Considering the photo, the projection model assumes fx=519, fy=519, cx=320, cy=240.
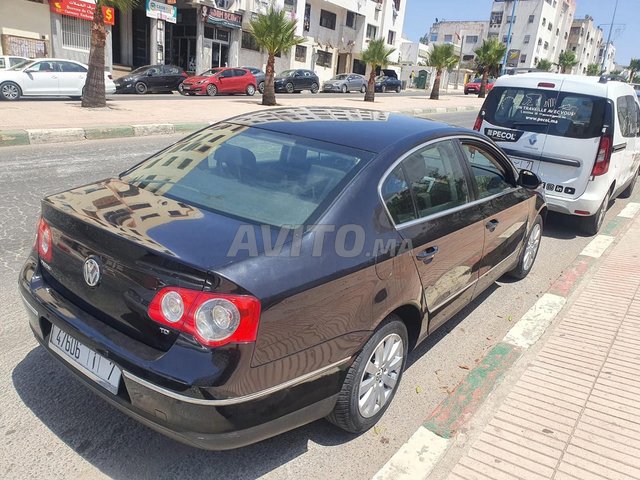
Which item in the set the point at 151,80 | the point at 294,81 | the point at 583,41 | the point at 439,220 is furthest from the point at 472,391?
the point at 583,41

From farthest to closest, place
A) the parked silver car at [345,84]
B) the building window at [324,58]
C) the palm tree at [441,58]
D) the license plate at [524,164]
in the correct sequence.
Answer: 1. the building window at [324,58]
2. the parked silver car at [345,84]
3. the palm tree at [441,58]
4. the license plate at [524,164]

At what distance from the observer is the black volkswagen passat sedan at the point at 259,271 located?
2070 millimetres

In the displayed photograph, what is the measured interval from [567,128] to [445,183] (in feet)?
12.9

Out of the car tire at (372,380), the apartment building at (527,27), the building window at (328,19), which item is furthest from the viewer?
the apartment building at (527,27)

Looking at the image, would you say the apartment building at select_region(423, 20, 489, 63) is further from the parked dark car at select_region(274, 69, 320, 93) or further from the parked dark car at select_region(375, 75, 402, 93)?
the parked dark car at select_region(274, 69, 320, 93)

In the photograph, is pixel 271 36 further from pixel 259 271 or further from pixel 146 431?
pixel 259 271

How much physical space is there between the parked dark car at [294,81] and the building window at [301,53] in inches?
386

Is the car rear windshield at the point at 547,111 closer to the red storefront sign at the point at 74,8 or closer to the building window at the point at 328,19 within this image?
the red storefront sign at the point at 74,8

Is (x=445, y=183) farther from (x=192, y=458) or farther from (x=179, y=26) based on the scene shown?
(x=179, y=26)

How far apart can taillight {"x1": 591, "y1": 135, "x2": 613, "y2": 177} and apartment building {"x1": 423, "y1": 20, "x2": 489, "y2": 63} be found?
87.3 meters

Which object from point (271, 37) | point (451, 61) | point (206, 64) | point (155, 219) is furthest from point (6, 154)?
point (451, 61)

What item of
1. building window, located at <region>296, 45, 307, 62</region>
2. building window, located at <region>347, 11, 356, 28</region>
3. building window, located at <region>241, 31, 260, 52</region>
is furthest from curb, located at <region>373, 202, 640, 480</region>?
building window, located at <region>347, 11, 356, 28</region>

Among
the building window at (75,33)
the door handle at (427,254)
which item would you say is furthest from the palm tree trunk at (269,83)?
the door handle at (427,254)

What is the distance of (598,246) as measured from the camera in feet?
21.1
